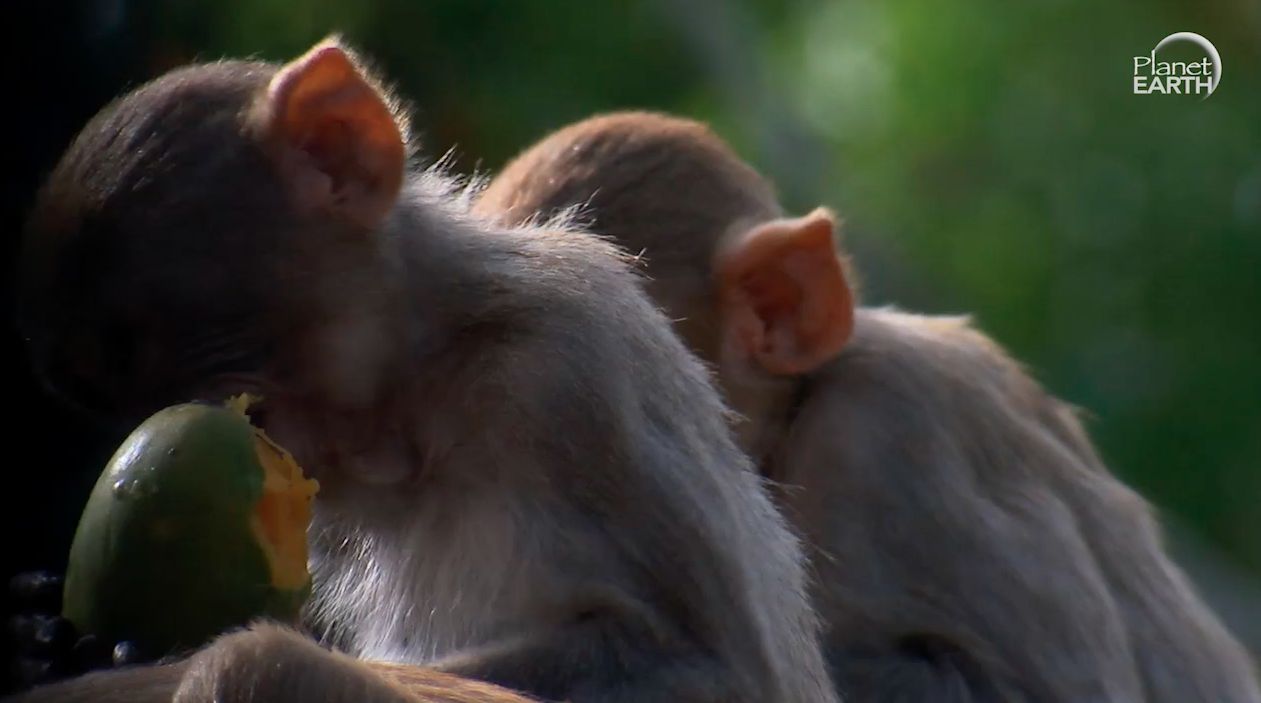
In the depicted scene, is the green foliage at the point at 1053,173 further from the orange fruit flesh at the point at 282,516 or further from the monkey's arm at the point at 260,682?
the monkey's arm at the point at 260,682

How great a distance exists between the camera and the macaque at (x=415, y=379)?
3.50m

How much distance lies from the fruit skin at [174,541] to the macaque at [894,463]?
1645 millimetres

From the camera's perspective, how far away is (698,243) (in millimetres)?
5219

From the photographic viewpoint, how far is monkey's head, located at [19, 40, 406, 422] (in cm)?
352

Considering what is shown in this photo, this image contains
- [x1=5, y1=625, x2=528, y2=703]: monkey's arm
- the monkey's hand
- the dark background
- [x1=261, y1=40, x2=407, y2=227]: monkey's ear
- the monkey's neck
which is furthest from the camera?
the dark background

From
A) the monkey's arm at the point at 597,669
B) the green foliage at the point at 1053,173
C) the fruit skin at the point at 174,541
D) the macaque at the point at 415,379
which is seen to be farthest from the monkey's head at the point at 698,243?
the green foliage at the point at 1053,173

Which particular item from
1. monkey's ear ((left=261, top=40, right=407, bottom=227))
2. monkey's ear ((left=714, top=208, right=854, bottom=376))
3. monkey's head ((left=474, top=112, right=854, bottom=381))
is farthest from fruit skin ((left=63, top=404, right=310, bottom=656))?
monkey's ear ((left=714, top=208, right=854, bottom=376))

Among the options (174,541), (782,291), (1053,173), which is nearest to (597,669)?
(174,541)

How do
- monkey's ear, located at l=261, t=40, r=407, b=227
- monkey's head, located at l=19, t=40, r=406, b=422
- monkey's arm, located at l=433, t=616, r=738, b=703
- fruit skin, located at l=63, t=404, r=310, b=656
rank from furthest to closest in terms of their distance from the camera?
monkey's ear, located at l=261, t=40, r=407, b=227 < monkey's head, located at l=19, t=40, r=406, b=422 < monkey's arm, located at l=433, t=616, r=738, b=703 < fruit skin, located at l=63, t=404, r=310, b=656

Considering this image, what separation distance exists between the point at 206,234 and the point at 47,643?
0.82 meters

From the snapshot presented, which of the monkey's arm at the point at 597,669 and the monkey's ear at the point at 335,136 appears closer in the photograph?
the monkey's arm at the point at 597,669

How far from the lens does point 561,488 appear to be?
139 inches

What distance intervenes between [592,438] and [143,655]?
36.7 inches

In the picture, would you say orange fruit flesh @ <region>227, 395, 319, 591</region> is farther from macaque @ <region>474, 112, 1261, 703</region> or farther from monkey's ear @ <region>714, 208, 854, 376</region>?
monkey's ear @ <region>714, 208, 854, 376</region>
